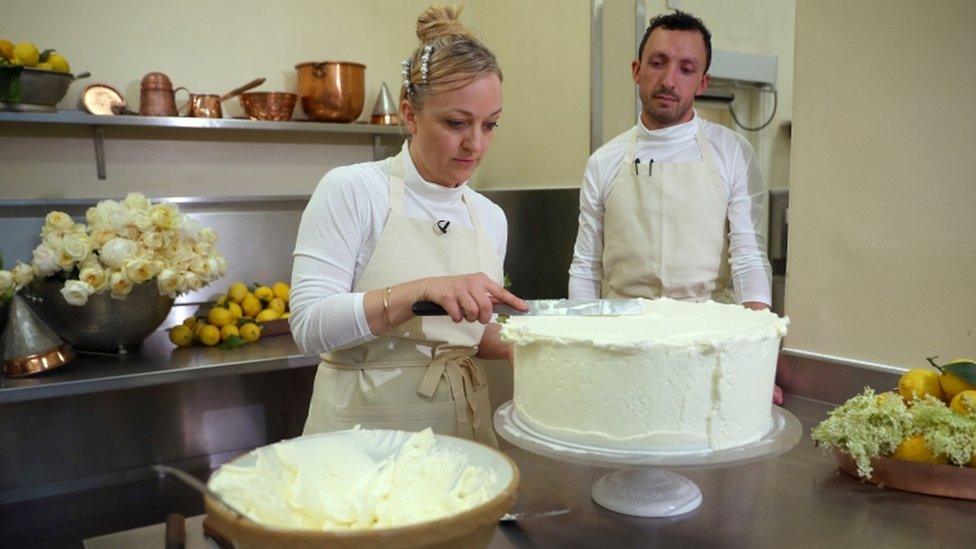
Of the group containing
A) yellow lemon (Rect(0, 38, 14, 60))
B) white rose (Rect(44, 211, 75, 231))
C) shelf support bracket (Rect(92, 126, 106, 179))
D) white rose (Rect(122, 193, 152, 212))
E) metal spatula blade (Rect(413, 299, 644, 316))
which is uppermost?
yellow lemon (Rect(0, 38, 14, 60))

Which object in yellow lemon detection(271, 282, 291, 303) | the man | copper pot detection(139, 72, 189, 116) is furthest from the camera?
yellow lemon detection(271, 282, 291, 303)

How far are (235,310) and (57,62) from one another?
3.47ft

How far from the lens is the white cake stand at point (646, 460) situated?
999 millimetres

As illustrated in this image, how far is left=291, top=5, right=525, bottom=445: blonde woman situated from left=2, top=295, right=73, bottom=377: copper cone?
1164mm

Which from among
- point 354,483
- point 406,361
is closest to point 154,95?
point 406,361

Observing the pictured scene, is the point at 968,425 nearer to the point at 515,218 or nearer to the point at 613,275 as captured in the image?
the point at 613,275

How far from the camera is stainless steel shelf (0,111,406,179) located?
265 cm

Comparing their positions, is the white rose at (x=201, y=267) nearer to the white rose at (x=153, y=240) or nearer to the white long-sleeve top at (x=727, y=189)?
the white rose at (x=153, y=240)

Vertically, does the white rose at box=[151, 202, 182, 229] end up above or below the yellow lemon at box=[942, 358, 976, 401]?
above

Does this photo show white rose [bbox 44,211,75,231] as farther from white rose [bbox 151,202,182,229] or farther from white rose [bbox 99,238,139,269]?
white rose [bbox 151,202,182,229]

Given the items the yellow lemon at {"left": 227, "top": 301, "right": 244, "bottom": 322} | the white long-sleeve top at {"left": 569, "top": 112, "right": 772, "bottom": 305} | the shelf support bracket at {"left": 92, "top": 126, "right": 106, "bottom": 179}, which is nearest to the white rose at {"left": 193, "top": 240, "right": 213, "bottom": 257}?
the yellow lemon at {"left": 227, "top": 301, "right": 244, "bottom": 322}

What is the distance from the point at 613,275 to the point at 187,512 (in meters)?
1.76

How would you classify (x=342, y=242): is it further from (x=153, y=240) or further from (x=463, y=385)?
(x=153, y=240)

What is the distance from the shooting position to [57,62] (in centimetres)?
262
